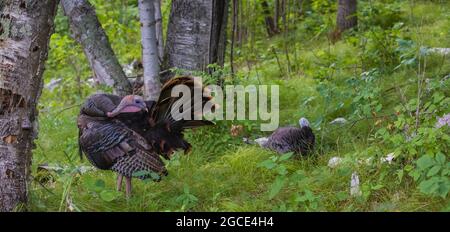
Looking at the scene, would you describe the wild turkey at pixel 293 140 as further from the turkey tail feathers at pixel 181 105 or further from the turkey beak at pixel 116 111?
the turkey beak at pixel 116 111

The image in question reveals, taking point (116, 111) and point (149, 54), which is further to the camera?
point (149, 54)

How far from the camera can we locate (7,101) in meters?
3.78

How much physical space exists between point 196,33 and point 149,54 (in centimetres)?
56

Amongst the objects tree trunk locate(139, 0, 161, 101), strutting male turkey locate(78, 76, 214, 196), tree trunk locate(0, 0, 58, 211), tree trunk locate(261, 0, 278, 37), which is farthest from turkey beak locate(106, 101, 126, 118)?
tree trunk locate(261, 0, 278, 37)

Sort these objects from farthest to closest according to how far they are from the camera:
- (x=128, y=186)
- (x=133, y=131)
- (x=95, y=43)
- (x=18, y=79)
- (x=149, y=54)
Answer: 1. (x=95, y=43)
2. (x=149, y=54)
3. (x=133, y=131)
4. (x=128, y=186)
5. (x=18, y=79)

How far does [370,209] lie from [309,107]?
8.96ft

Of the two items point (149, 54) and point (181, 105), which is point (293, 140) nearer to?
point (181, 105)

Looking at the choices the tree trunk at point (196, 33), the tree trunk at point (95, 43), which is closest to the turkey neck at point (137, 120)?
the tree trunk at point (196, 33)

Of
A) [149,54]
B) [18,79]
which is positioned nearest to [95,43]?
[149,54]

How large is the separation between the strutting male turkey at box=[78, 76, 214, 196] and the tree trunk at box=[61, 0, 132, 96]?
74.2 inches

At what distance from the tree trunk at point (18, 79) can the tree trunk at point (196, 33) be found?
8.31 feet

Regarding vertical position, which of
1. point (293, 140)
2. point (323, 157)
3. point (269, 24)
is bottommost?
point (323, 157)

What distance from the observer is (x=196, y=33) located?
6293 millimetres

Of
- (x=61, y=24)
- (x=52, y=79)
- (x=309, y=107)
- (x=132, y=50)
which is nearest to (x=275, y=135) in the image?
(x=309, y=107)
